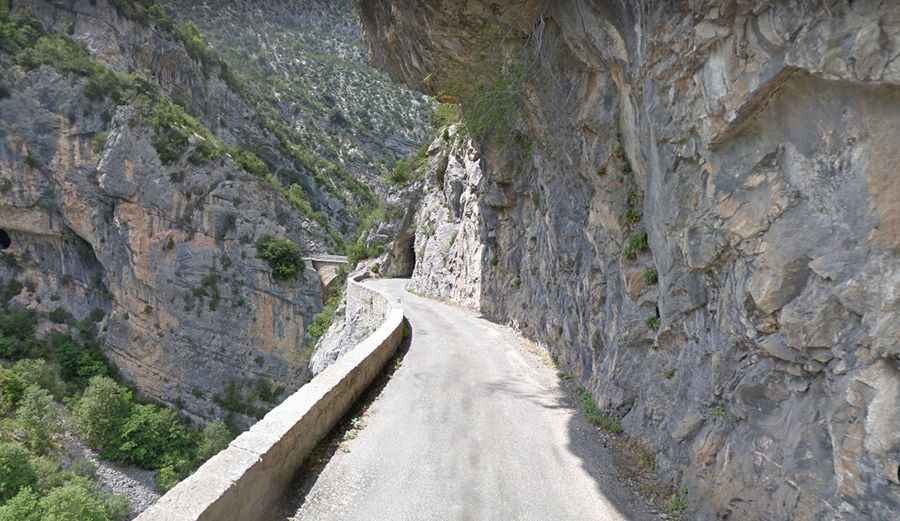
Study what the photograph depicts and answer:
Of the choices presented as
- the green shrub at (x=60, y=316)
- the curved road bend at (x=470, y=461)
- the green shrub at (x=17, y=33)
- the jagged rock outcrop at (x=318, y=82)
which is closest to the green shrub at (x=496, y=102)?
the curved road bend at (x=470, y=461)

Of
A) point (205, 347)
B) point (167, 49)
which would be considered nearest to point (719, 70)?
point (205, 347)

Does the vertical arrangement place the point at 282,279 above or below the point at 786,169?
below

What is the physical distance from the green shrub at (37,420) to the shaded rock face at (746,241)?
33.9 m

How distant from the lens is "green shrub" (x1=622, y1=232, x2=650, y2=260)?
7039 mm

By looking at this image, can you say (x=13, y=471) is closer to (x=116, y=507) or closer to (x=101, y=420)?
(x=116, y=507)

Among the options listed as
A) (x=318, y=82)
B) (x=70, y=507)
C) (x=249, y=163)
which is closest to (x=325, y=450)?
(x=70, y=507)

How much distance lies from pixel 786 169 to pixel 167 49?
6564 centimetres

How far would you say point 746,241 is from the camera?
421 cm

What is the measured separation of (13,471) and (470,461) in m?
29.0

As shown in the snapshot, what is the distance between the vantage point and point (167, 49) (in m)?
53.6

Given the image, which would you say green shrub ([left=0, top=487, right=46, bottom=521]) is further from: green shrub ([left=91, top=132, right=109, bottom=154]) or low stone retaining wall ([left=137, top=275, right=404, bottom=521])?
green shrub ([left=91, top=132, right=109, bottom=154])

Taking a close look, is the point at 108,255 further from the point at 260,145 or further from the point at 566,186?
the point at 566,186

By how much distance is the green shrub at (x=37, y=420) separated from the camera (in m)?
27.4

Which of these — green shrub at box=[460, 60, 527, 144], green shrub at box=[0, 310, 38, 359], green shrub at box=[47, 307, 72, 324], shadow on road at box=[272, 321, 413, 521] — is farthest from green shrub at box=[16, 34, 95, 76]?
shadow on road at box=[272, 321, 413, 521]
